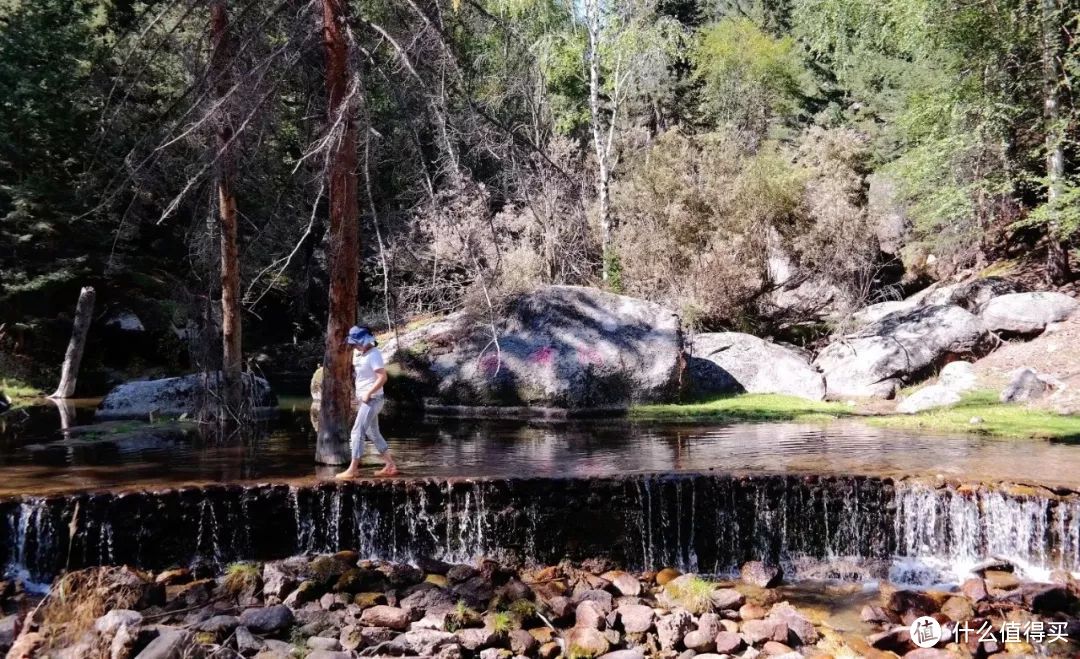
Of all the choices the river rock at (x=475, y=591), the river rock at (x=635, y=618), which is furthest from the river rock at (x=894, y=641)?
the river rock at (x=475, y=591)

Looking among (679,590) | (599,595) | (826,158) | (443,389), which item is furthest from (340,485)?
→ (826,158)

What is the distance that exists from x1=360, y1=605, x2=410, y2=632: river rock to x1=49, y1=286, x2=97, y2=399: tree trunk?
1492 cm

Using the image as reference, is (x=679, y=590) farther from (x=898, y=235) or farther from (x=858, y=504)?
(x=898, y=235)

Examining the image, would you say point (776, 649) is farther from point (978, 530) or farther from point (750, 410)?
point (750, 410)

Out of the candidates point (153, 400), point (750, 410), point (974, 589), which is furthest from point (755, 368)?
point (153, 400)

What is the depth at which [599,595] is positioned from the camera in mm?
7297

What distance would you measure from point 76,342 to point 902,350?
17797 millimetres

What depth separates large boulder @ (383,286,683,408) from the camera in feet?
55.5

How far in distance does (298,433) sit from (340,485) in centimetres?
507

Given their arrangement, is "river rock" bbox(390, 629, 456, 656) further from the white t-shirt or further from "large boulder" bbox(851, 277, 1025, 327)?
"large boulder" bbox(851, 277, 1025, 327)

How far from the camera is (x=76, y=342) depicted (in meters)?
18.8

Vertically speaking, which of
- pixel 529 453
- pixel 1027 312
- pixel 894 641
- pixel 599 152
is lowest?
pixel 894 641

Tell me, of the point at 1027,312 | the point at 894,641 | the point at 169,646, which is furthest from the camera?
the point at 1027,312

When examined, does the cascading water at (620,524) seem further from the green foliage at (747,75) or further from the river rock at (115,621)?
the green foliage at (747,75)
